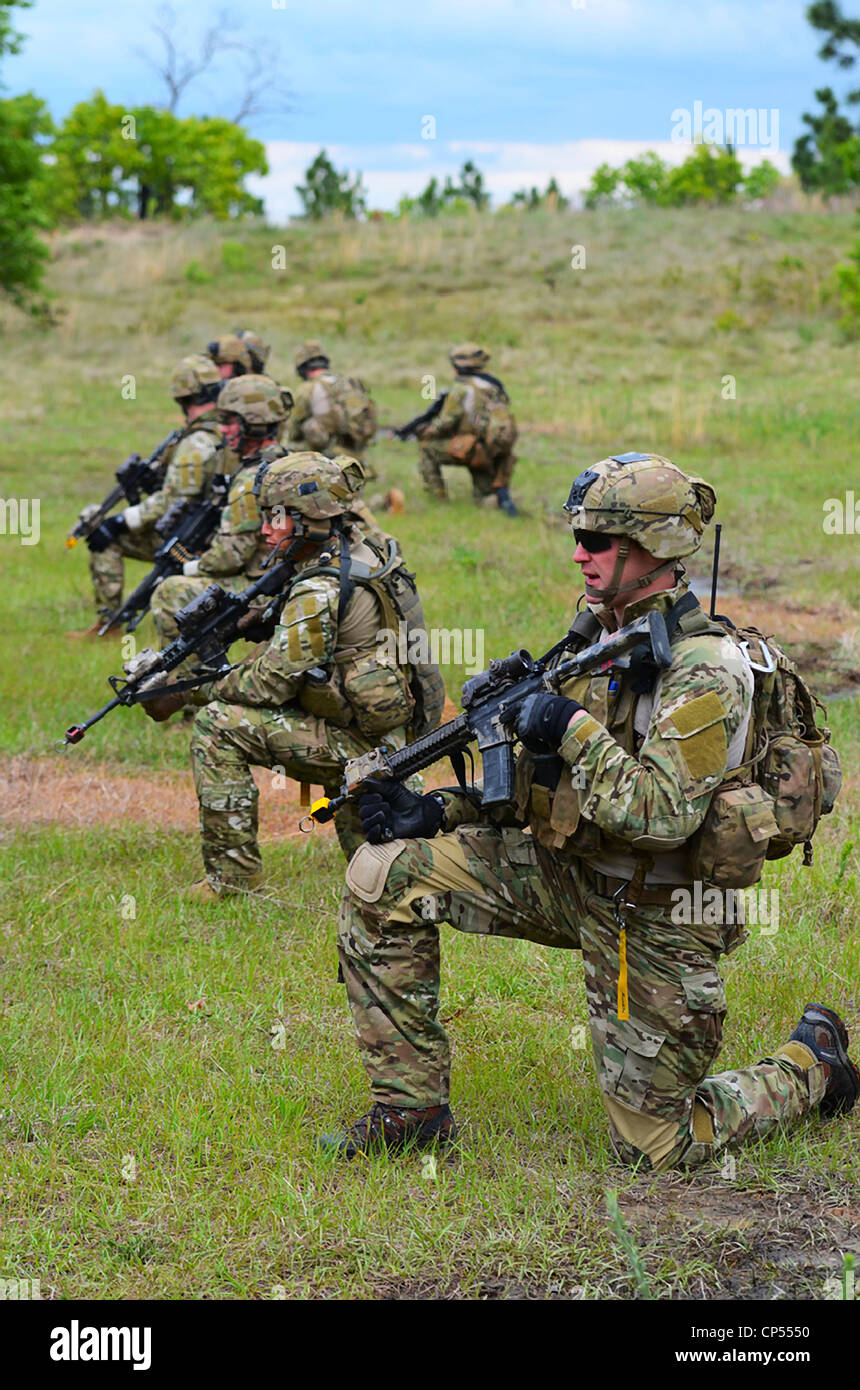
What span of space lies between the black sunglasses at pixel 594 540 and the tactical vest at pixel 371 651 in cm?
212

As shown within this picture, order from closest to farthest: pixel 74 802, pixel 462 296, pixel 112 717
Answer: pixel 74 802
pixel 112 717
pixel 462 296

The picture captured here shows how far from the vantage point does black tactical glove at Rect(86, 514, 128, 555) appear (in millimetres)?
10584

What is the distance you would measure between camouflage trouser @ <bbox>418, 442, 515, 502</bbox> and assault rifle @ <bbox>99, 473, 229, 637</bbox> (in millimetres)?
6468

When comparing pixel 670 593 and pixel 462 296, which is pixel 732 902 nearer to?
pixel 670 593

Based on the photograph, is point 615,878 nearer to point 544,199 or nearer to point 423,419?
point 423,419

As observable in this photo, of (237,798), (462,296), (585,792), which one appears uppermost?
(462,296)

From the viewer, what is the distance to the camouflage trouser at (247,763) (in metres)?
6.23

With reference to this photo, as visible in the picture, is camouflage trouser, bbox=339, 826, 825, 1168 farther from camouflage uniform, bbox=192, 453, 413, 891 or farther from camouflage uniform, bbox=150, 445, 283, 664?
camouflage uniform, bbox=150, 445, 283, 664

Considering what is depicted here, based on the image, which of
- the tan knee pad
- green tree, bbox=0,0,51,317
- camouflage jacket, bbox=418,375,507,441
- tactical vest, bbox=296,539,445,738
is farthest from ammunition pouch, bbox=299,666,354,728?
green tree, bbox=0,0,51,317

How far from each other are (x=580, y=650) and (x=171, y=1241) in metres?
1.87

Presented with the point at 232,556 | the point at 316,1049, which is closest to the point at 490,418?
the point at 232,556

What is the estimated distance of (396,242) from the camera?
3253cm

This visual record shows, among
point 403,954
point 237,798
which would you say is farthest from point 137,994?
point 403,954

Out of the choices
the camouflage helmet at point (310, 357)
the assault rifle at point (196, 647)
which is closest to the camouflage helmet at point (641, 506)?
the assault rifle at point (196, 647)
